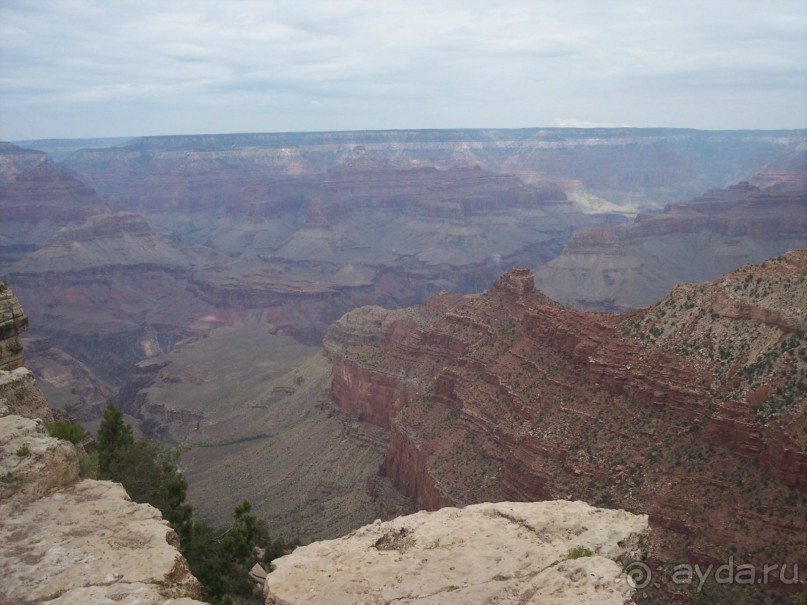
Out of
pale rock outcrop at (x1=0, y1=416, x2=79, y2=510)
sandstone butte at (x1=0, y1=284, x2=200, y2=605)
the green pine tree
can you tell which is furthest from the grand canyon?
sandstone butte at (x1=0, y1=284, x2=200, y2=605)

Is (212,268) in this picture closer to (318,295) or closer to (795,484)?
(318,295)

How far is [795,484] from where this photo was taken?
30484mm

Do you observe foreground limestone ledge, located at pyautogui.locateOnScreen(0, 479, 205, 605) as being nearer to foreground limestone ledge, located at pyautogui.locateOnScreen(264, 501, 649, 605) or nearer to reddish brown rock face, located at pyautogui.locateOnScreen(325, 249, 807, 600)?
foreground limestone ledge, located at pyautogui.locateOnScreen(264, 501, 649, 605)

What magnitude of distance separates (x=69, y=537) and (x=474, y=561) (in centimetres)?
891

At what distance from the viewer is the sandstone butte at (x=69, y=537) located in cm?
1511

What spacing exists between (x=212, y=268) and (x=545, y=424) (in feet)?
510

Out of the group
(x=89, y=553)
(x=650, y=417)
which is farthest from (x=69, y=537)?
(x=650, y=417)

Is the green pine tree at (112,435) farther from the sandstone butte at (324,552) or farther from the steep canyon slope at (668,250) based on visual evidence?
the steep canyon slope at (668,250)

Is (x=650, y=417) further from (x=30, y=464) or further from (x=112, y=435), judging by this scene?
(x=30, y=464)

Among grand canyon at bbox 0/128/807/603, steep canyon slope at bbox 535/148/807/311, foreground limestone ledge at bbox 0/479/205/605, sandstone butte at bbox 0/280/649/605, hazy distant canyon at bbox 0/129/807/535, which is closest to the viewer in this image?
foreground limestone ledge at bbox 0/479/205/605

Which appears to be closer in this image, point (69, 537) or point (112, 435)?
point (69, 537)

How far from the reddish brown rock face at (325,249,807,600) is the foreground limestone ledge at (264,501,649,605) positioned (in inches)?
591

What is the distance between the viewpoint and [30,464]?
18.5 metres

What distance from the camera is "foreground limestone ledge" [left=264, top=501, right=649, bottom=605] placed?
50.4 feet
